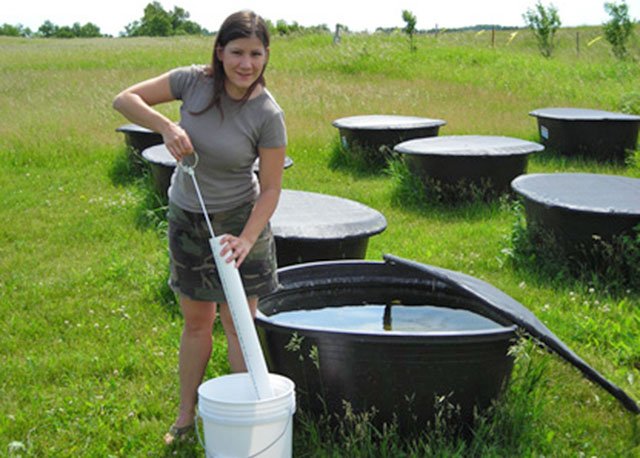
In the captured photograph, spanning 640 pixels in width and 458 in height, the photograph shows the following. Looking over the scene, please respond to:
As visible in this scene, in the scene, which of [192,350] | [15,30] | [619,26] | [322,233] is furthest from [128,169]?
[15,30]

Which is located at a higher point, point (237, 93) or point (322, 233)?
point (237, 93)

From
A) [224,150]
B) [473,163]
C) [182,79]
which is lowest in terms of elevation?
[473,163]

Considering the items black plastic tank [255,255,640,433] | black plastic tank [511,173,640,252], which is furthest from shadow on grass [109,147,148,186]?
black plastic tank [255,255,640,433]

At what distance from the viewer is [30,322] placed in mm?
4930

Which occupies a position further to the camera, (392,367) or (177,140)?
(392,367)

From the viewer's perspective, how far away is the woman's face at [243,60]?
2848mm

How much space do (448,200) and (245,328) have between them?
547 centimetres

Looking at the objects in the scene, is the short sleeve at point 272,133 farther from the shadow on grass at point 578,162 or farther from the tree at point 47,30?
the tree at point 47,30

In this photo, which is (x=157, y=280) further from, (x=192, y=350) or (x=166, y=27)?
(x=166, y=27)

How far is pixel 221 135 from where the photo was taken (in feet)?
9.55

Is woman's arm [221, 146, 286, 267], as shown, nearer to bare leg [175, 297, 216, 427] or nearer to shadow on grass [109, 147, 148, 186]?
bare leg [175, 297, 216, 427]

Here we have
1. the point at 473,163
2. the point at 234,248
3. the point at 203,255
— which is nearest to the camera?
the point at 234,248

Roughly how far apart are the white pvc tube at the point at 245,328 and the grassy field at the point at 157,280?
507 millimetres

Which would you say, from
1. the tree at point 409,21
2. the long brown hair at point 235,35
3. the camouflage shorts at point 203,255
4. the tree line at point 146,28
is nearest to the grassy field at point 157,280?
the camouflage shorts at point 203,255
